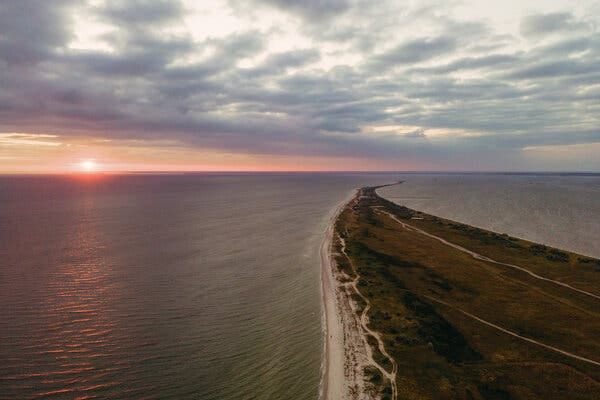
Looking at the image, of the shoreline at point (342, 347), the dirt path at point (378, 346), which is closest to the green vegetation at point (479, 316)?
the dirt path at point (378, 346)

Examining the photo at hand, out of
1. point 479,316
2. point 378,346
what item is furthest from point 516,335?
point 378,346

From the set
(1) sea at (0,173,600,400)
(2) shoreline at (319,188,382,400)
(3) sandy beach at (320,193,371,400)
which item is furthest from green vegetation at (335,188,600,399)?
(1) sea at (0,173,600,400)

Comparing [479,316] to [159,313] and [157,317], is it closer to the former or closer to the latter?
[157,317]

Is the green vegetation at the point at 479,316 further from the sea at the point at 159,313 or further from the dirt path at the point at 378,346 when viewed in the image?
the sea at the point at 159,313

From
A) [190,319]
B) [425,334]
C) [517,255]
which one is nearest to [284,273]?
[190,319]

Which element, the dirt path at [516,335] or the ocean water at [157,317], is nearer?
the ocean water at [157,317]

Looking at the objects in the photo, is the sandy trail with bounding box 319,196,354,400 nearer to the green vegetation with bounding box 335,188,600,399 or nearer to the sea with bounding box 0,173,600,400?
the sea with bounding box 0,173,600,400

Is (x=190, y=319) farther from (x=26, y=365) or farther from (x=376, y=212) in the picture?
(x=376, y=212)
